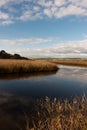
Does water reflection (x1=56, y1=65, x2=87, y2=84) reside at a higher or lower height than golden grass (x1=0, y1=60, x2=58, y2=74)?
lower

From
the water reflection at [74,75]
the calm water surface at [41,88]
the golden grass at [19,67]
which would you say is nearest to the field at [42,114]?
the calm water surface at [41,88]

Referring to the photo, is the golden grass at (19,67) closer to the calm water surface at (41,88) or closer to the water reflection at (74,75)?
the water reflection at (74,75)

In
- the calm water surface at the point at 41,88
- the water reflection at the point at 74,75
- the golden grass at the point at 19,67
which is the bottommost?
the calm water surface at the point at 41,88

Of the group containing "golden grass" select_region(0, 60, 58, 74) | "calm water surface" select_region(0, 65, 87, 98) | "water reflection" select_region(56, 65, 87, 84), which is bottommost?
"calm water surface" select_region(0, 65, 87, 98)

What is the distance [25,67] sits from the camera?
22.6 m

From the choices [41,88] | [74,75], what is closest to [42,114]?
[41,88]

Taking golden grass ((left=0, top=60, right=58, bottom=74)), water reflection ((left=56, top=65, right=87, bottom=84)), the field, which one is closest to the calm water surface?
water reflection ((left=56, top=65, right=87, bottom=84))

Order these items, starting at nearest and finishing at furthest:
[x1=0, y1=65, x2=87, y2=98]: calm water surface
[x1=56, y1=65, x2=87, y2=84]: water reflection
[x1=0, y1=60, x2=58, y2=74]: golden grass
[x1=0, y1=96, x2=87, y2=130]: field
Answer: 1. [x1=0, y1=96, x2=87, y2=130]: field
2. [x1=0, y1=65, x2=87, y2=98]: calm water surface
3. [x1=56, y1=65, x2=87, y2=84]: water reflection
4. [x1=0, y1=60, x2=58, y2=74]: golden grass

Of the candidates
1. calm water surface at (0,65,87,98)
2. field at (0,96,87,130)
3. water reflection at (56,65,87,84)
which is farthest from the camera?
water reflection at (56,65,87,84)

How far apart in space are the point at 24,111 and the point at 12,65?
14.5 meters

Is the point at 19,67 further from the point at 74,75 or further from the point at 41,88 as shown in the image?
the point at 41,88

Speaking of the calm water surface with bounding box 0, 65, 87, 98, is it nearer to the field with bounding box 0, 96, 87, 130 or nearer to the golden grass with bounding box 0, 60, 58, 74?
the field with bounding box 0, 96, 87, 130

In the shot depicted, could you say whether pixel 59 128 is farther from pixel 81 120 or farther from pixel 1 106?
pixel 1 106

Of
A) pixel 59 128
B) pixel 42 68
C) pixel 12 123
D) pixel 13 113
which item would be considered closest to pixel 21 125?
pixel 12 123
